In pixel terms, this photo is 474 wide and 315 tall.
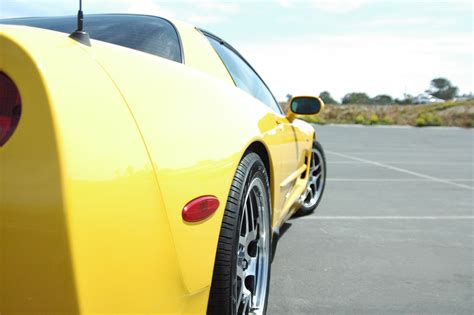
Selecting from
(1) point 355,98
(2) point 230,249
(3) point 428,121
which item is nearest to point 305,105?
(2) point 230,249

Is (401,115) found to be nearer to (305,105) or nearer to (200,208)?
(305,105)

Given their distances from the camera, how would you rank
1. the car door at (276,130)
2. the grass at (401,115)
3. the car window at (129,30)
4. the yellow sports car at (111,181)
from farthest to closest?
the grass at (401,115) → the car door at (276,130) → the car window at (129,30) → the yellow sports car at (111,181)

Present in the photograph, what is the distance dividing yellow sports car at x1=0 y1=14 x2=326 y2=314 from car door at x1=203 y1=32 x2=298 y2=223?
0.72m

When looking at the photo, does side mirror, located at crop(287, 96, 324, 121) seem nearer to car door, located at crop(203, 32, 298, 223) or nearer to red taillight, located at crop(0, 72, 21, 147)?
car door, located at crop(203, 32, 298, 223)

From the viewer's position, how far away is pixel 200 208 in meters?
1.51

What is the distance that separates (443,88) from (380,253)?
75.6 metres

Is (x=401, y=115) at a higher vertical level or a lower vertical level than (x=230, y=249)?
lower

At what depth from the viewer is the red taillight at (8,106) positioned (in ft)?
3.83

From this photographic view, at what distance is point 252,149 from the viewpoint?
7.04 feet

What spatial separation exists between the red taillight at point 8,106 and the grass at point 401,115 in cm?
2628

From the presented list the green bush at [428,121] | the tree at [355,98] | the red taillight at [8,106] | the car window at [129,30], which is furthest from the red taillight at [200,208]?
the tree at [355,98]

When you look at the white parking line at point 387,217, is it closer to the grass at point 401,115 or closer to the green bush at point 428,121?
the grass at point 401,115

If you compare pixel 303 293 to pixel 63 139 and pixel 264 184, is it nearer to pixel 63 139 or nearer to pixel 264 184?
pixel 264 184

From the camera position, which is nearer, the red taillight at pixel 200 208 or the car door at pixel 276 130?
the red taillight at pixel 200 208
